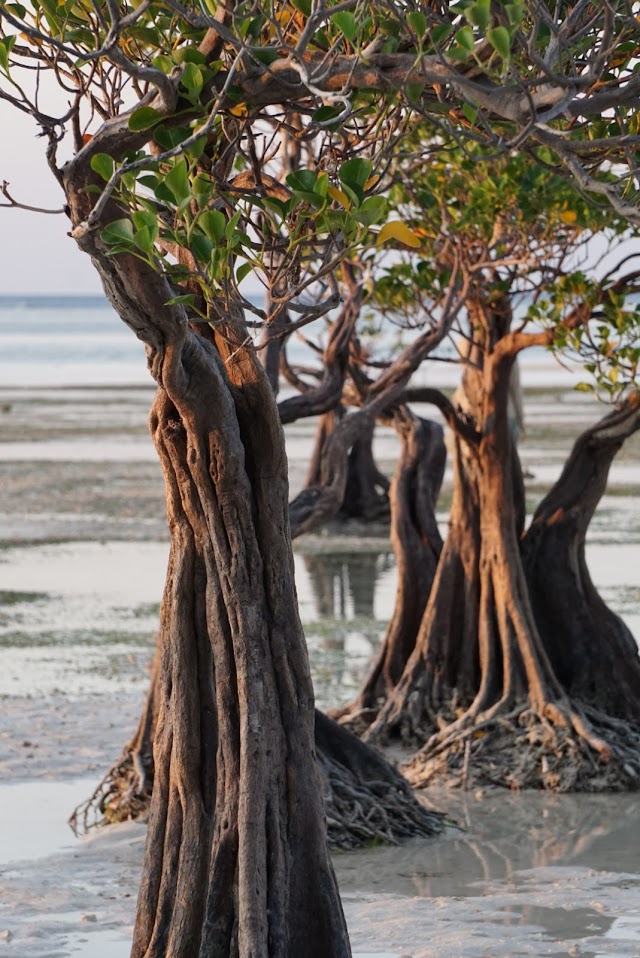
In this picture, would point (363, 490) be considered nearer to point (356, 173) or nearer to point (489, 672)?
point (489, 672)

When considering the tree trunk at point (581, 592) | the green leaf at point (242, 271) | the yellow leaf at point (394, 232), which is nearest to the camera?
the yellow leaf at point (394, 232)

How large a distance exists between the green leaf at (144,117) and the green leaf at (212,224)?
0.53 metres

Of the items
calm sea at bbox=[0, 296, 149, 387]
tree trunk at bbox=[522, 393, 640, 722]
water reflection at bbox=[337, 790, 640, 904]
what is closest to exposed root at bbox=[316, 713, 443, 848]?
water reflection at bbox=[337, 790, 640, 904]

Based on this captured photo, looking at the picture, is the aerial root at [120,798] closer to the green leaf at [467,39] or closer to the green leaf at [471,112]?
A: the green leaf at [471,112]

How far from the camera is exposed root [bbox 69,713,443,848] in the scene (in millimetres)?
8594

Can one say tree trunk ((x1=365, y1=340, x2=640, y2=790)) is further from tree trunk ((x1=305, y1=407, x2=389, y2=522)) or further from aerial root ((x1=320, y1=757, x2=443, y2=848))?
tree trunk ((x1=305, y1=407, x2=389, y2=522))

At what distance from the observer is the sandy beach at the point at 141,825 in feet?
23.8

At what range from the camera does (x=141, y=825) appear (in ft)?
29.4

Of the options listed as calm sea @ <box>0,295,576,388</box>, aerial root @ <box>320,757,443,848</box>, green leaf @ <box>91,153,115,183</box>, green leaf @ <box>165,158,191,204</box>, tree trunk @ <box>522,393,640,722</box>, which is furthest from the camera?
calm sea @ <box>0,295,576,388</box>

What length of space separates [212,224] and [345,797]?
4.93m

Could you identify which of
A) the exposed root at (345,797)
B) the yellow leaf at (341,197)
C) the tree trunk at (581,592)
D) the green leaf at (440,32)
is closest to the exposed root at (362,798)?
the exposed root at (345,797)

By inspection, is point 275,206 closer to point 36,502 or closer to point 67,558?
point 67,558

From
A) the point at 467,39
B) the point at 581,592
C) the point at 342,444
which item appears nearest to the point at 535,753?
the point at 581,592

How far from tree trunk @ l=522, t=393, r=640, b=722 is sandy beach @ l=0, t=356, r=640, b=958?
4.12ft
